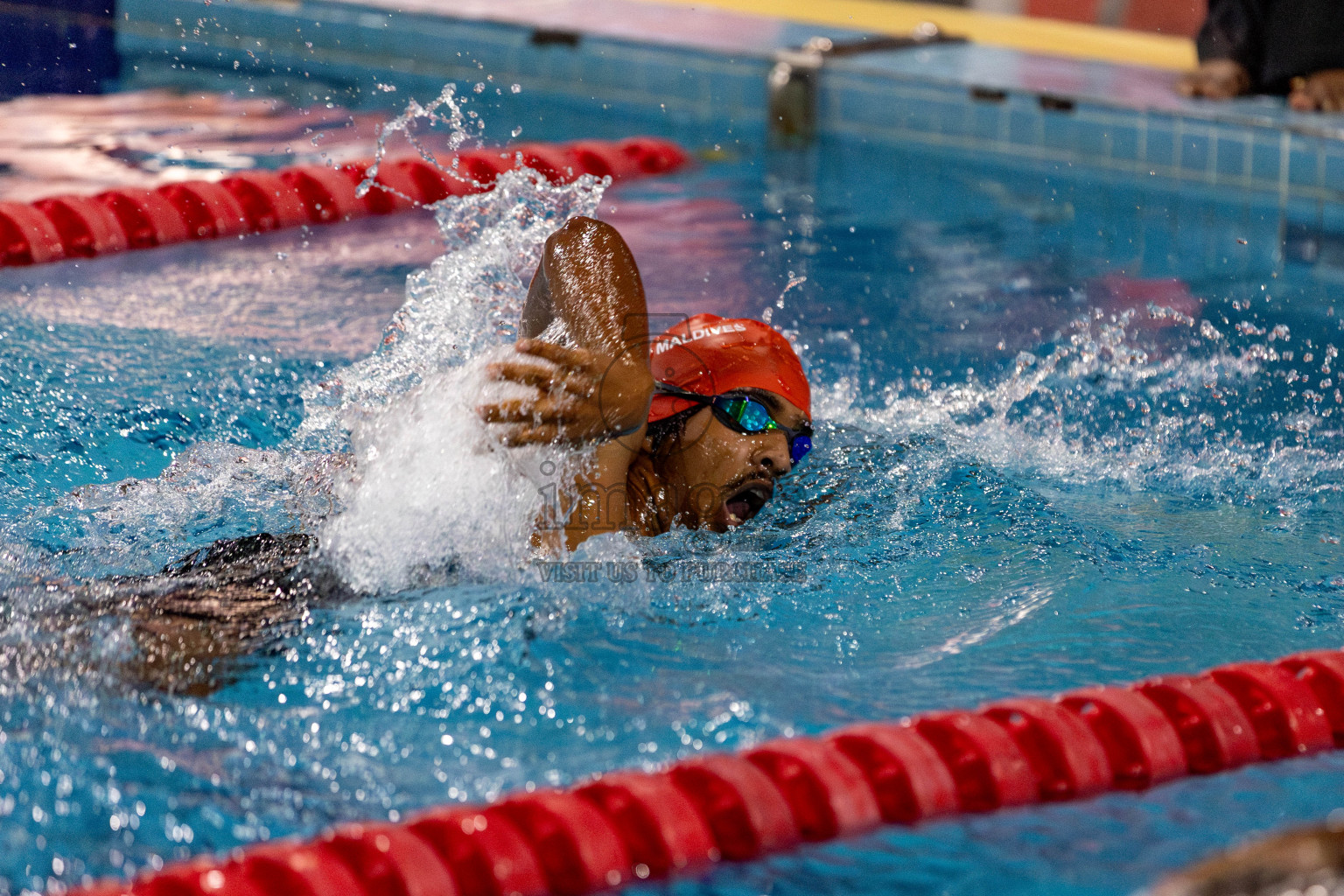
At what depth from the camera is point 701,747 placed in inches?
88.0

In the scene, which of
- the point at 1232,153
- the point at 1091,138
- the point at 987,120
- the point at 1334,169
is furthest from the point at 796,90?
the point at 1334,169

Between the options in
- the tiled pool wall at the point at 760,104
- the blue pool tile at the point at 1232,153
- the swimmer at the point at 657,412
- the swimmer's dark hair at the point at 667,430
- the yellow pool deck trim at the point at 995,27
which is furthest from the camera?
the yellow pool deck trim at the point at 995,27

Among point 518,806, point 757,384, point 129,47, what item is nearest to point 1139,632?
point 757,384

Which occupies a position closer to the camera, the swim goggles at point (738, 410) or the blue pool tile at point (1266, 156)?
the swim goggles at point (738, 410)

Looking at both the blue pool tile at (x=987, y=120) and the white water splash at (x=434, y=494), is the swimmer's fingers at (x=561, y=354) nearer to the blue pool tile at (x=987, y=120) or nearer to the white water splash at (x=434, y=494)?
the white water splash at (x=434, y=494)

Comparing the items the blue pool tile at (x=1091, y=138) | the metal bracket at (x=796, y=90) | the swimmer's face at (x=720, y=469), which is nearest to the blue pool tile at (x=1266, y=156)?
the blue pool tile at (x=1091, y=138)

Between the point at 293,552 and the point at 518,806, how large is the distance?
97 centimetres

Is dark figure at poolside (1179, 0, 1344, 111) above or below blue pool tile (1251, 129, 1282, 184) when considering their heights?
above

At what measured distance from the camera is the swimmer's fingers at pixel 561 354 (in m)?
2.23

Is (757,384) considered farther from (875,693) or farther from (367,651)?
(367,651)

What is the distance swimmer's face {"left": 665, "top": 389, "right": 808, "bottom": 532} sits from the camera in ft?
8.79

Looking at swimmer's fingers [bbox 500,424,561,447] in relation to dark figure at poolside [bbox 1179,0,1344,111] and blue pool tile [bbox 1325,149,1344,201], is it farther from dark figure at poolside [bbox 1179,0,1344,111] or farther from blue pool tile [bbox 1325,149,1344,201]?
dark figure at poolside [bbox 1179,0,1344,111]

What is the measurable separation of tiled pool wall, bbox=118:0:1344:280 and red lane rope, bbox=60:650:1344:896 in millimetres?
3135

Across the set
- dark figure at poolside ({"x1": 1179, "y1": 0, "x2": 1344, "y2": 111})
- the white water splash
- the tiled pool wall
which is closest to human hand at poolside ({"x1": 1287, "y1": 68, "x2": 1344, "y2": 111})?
dark figure at poolside ({"x1": 1179, "y1": 0, "x2": 1344, "y2": 111})
